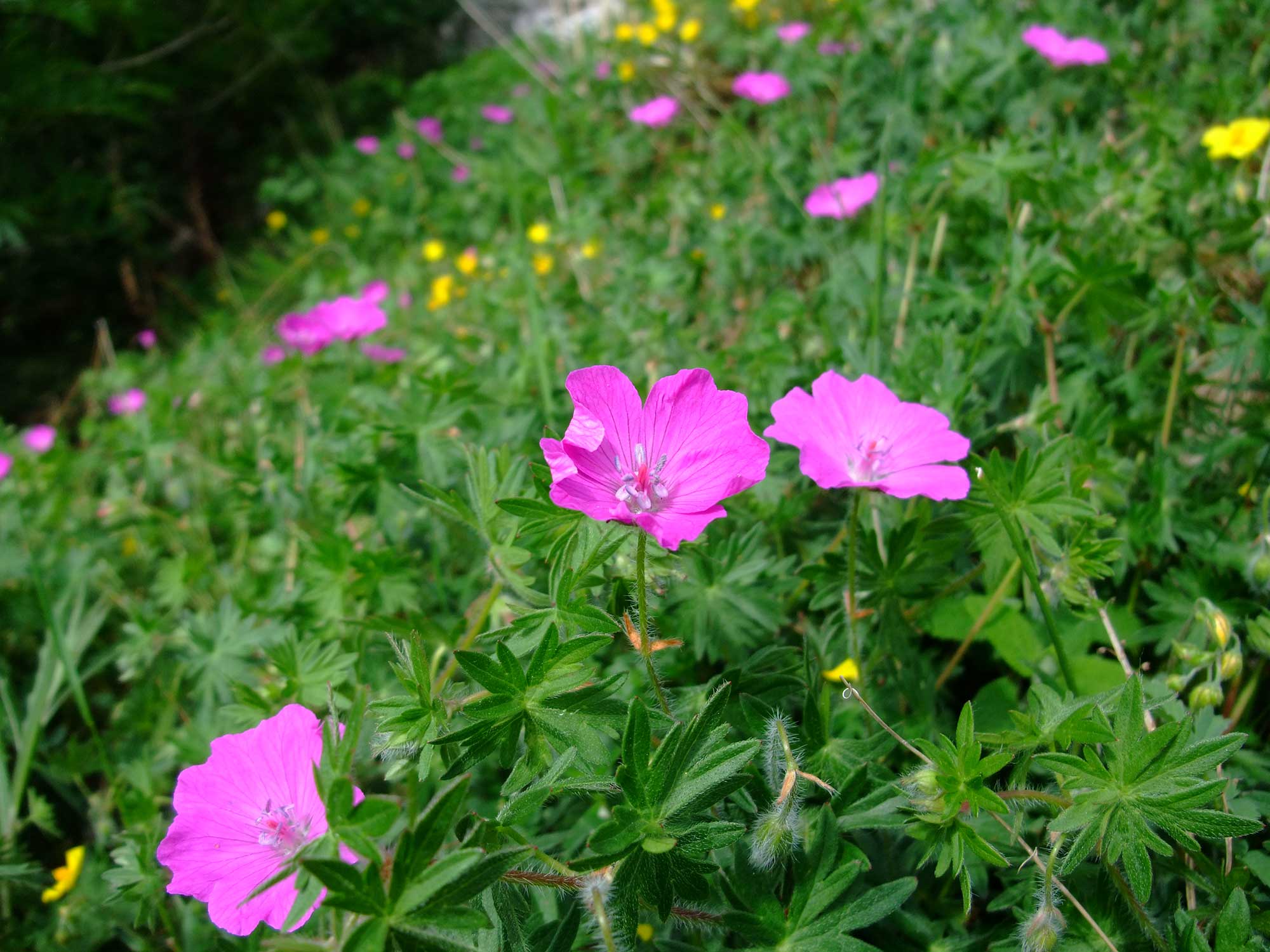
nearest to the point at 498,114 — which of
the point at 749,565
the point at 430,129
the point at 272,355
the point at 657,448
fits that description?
the point at 430,129

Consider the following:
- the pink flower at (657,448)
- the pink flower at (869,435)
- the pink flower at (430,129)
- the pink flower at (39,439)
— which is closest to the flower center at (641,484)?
the pink flower at (657,448)

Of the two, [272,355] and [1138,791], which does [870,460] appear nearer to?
[1138,791]

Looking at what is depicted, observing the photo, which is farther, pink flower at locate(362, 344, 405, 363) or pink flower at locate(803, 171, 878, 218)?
pink flower at locate(362, 344, 405, 363)

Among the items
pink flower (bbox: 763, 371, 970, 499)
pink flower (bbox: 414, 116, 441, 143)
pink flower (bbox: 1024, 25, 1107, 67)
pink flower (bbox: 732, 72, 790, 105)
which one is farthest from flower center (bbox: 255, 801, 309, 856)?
pink flower (bbox: 414, 116, 441, 143)

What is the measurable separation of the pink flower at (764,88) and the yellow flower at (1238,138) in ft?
5.84

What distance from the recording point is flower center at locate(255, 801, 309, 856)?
118 cm

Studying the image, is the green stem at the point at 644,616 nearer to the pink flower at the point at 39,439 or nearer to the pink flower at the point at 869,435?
the pink flower at the point at 869,435

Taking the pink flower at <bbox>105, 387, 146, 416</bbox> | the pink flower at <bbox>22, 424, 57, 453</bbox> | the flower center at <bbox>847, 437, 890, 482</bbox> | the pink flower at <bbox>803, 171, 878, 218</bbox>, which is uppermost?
the flower center at <bbox>847, 437, 890, 482</bbox>

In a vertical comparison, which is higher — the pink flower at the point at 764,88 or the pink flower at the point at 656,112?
the pink flower at the point at 764,88

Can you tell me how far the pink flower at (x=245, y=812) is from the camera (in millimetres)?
1146

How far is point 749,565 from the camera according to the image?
1.58 meters

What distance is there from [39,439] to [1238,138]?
4.96 metres

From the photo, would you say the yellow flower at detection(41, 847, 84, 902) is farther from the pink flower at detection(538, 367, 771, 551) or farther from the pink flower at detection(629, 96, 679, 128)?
the pink flower at detection(629, 96, 679, 128)

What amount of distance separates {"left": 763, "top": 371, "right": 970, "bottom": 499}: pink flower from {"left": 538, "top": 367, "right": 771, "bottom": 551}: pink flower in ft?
0.35
